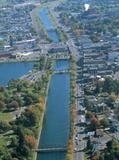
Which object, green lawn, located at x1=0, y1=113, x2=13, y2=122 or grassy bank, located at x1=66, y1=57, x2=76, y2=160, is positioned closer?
grassy bank, located at x1=66, y1=57, x2=76, y2=160

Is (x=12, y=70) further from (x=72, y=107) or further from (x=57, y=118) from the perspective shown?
(x=57, y=118)

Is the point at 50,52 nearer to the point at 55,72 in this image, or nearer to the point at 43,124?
the point at 55,72

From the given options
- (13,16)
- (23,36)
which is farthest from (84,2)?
(23,36)

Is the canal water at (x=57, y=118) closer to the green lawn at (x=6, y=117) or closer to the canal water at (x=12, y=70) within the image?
the green lawn at (x=6, y=117)

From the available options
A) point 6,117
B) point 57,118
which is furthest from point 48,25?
point 57,118

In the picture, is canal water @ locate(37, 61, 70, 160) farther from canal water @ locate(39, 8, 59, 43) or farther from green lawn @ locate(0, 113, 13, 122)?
canal water @ locate(39, 8, 59, 43)

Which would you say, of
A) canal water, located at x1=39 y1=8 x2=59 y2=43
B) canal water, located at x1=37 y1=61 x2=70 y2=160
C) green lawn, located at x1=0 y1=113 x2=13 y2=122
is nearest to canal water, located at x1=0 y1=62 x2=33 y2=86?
canal water, located at x1=37 y1=61 x2=70 y2=160
